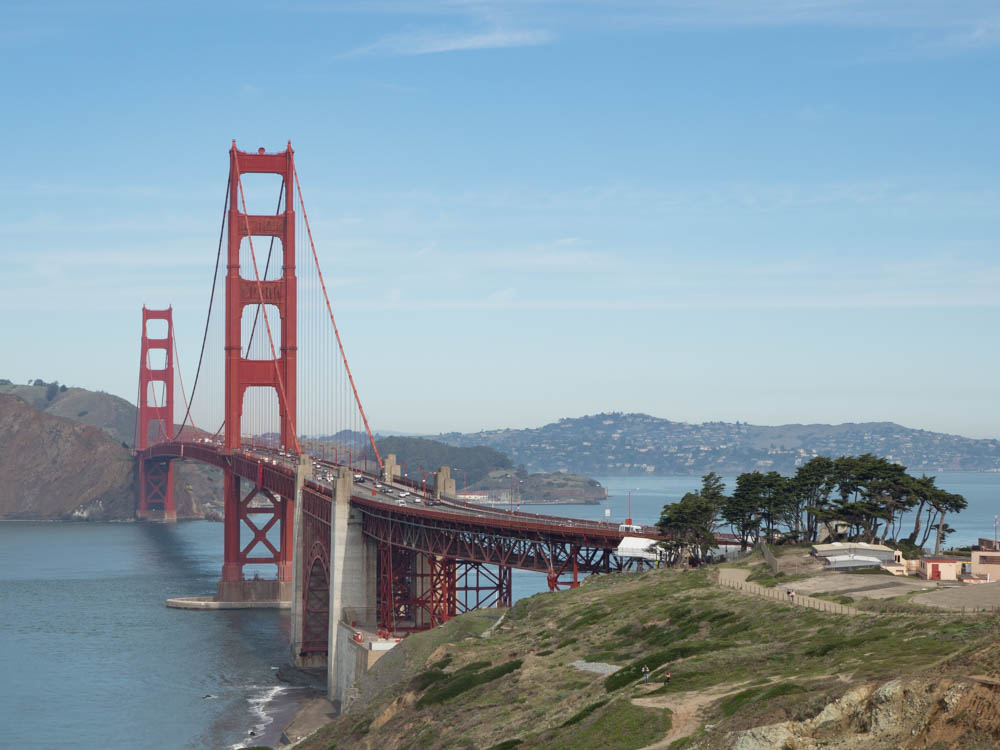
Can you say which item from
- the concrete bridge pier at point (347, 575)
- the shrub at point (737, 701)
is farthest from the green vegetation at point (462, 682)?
the concrete bridge pier at point (347, 575)

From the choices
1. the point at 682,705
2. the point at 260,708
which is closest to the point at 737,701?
the point at 682,705

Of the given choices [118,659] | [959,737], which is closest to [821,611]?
[959,737]

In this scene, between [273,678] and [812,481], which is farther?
[273,678]

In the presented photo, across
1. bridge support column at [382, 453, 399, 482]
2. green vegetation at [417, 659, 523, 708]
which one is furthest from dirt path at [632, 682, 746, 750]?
bridge support column at [382, 453, 399, 482]

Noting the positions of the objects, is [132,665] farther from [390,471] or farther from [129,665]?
[390,471]

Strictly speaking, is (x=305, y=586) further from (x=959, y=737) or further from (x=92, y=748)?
(x=959, y=737)

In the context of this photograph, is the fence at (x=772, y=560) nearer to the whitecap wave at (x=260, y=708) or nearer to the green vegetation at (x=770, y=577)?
the green vegetation at (x=770, y=577)
